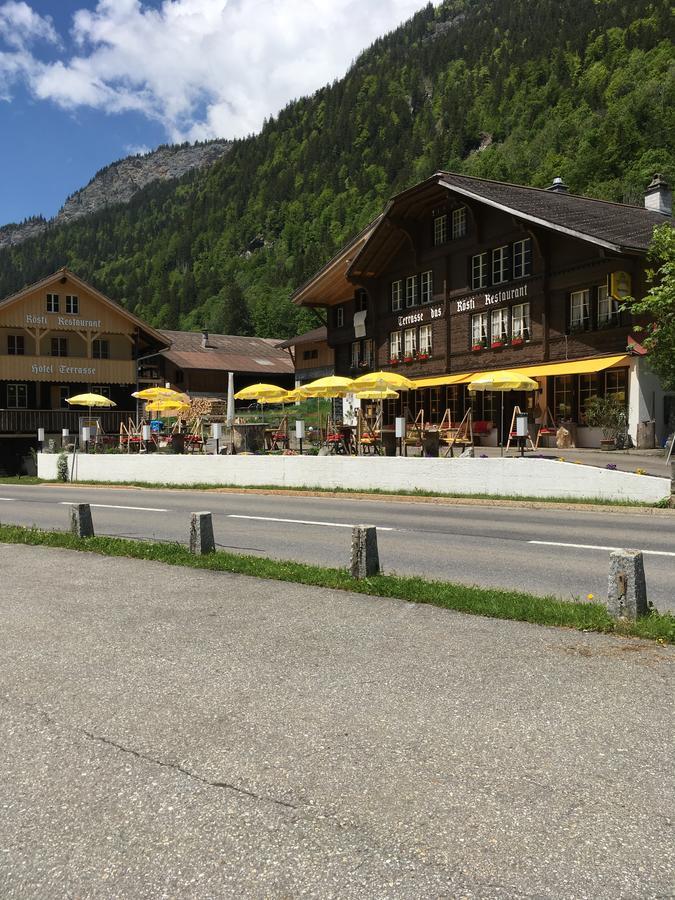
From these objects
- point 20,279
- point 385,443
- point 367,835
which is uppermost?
point 20,279

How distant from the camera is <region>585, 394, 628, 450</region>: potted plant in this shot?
24594 mm

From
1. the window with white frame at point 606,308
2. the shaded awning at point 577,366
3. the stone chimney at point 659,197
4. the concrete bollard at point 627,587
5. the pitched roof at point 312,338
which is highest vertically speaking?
the stone chimney at point 659,197

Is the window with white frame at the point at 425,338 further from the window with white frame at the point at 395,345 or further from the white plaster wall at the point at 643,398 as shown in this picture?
the white plaster wall at the point at 643,398

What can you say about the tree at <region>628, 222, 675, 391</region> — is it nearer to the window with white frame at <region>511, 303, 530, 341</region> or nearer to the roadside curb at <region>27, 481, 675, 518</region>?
the roadside curb at <region>27, 481, 675, 518</region>

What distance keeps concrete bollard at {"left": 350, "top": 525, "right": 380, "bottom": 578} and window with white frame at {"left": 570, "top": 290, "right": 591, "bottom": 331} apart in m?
22.7

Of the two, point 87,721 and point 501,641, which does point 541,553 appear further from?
point 87,721

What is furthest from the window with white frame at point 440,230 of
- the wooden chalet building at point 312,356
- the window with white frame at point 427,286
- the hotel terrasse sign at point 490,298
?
the wooden chalet building at point 312,356

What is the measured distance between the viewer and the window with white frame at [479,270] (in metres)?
33.2

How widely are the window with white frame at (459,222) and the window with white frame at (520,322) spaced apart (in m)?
5.37

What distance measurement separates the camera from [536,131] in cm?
12169

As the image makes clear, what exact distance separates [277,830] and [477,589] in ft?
14.4

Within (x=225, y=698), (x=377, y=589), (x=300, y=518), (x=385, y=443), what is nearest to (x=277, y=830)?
(x=225, y=698)

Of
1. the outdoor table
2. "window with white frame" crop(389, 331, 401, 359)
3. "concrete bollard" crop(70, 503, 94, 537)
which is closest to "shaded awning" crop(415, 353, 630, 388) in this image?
"window with white frame" crop(389, 331, 401, 359)

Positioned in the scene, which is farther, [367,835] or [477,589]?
[477,589]
